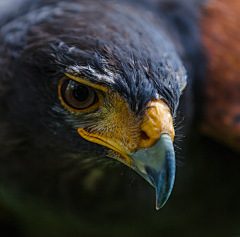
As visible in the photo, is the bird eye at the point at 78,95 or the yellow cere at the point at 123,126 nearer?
the yellow cere at the point at 123,126

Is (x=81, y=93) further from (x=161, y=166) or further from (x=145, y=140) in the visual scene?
(x=161, y=166)

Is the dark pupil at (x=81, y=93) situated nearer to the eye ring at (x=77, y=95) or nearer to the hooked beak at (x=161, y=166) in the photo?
the eye ring at (x=77, y=95)

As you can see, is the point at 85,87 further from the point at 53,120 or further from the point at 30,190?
the point at 30,190

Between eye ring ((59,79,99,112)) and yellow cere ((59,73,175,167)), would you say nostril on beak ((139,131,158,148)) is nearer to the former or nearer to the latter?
yellow cere ((59,73,175,167))

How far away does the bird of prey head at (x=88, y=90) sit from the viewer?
3.99ft

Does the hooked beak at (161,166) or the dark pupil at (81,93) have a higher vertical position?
the dark pupil at (81,93)

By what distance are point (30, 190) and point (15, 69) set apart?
2.37 ft

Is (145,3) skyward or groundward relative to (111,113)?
skyward

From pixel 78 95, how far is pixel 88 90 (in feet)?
0.16

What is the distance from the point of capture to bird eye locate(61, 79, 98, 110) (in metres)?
1.31

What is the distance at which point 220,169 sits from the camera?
1.98 meters

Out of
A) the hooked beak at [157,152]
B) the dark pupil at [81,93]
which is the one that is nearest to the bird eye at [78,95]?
the dark pupil at [81,93]

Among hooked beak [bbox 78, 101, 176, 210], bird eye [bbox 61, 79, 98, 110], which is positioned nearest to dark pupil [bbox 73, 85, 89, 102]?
bird eye [bbox 61, 79, 98, 110]

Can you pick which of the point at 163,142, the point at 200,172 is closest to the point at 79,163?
the point at 163,142
